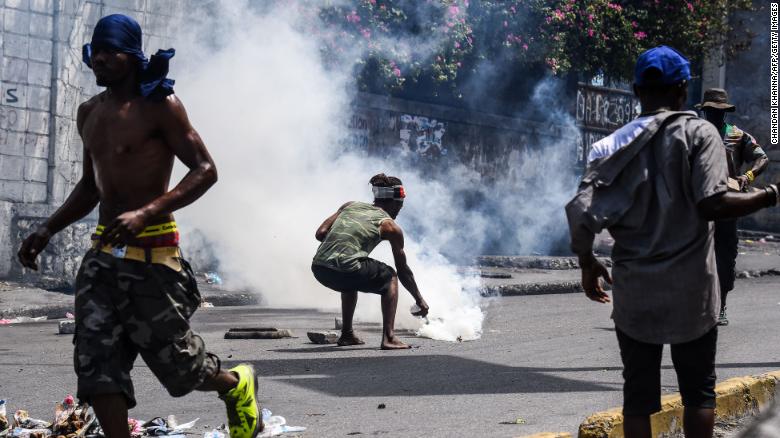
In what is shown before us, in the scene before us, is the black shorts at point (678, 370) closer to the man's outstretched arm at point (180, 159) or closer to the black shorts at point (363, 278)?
the man's outstretched arm at point (180, 159)

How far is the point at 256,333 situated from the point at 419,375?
2346 mm

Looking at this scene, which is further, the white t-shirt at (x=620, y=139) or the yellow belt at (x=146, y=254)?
the yellow belt at (x=146, y=254)

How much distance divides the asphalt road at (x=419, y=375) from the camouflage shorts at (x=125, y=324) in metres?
1.08

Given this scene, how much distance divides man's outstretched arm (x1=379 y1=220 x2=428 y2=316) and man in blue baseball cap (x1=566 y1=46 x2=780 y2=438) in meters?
4.14

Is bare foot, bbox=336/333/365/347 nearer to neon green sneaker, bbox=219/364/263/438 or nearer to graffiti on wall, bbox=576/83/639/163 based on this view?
neon green sneaker, bbox=219/364/263/438

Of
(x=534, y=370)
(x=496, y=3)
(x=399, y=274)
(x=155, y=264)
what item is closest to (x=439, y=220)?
(x=496, y=3)

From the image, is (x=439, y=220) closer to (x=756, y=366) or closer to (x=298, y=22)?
(x=298, y=22)

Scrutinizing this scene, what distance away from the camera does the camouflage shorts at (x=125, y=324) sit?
3.91 metres

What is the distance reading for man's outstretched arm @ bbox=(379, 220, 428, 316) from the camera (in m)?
7.93

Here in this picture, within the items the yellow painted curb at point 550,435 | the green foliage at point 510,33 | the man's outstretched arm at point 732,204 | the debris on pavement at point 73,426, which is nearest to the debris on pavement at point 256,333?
the debris on pavement at point 73,426

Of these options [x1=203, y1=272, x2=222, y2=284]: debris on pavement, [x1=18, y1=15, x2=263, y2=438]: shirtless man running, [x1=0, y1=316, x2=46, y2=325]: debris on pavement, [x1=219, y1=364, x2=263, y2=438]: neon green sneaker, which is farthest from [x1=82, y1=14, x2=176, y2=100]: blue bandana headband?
[x1=203, y1=272, x2=222, y2=284]: debris on pavement

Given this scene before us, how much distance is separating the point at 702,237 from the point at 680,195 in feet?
0.50

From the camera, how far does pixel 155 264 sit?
13.1 feet

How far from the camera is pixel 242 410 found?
4.44 m
